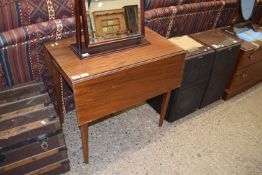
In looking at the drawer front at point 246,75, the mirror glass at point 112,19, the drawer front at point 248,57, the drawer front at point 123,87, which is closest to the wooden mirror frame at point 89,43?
the mirror glass at point 112,19

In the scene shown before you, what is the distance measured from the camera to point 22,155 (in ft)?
3.93

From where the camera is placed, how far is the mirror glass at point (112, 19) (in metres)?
1.26

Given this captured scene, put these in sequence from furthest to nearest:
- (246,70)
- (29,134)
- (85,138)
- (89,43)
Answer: (246,70)
(85,138)
(89,43)
(29,134)

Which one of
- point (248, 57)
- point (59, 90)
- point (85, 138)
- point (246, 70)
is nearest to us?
point (85, 138)

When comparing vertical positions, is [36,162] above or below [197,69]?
below

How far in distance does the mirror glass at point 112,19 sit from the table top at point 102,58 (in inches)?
4.3

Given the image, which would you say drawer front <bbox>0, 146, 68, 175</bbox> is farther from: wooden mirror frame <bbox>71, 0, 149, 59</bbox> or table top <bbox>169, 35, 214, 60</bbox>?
table top <bbox>169, 35, 214, 60</bbox>

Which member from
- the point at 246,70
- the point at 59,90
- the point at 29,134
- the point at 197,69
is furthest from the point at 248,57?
the point at 29,134

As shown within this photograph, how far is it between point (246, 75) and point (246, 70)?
68 mm

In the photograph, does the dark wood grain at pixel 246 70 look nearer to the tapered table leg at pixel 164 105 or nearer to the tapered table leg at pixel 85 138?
the tapered table leg at pixel 164 105

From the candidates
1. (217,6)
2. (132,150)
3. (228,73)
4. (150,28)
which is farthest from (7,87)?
(217,6)

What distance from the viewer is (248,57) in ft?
6.59

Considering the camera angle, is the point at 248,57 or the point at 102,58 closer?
the point at 102,58

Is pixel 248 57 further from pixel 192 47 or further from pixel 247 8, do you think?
pixel 192 47
